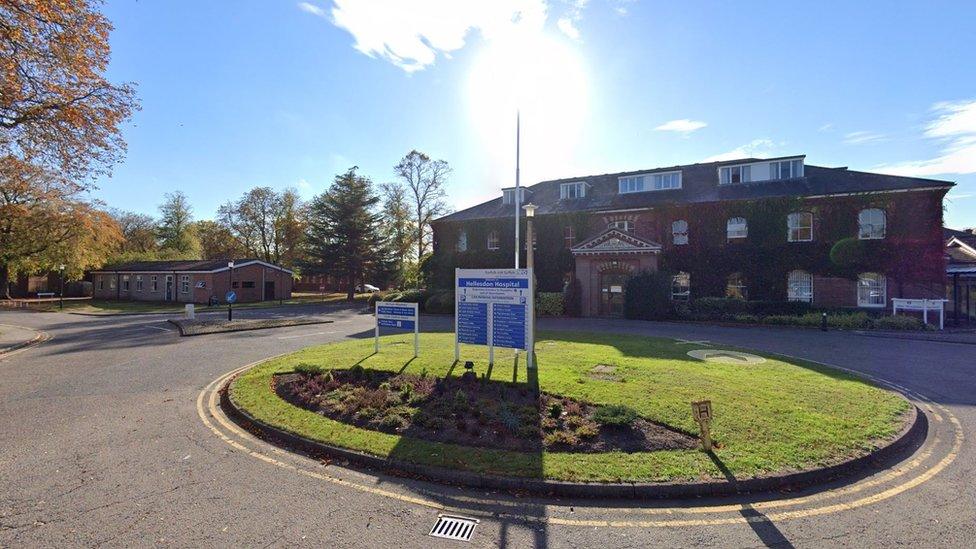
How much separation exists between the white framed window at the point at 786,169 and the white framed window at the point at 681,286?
8285mm

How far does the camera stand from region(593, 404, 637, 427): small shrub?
21.0 feet

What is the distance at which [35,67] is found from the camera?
1469 centimetres

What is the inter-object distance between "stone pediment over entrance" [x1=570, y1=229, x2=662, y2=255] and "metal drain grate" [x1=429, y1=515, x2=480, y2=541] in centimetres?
2451

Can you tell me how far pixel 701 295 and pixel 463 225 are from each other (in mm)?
17827

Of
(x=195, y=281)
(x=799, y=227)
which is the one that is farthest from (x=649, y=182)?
(x=195, y=281)

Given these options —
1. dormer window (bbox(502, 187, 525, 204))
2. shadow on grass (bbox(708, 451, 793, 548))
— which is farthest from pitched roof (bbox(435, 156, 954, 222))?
shadow on grass (bbox(708, 451, 793, 548))

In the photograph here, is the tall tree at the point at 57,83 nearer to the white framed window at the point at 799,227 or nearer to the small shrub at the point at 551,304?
the small shrub at the point at 551,304

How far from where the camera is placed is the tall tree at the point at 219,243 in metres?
63.2


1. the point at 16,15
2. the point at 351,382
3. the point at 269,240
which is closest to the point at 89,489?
the point at 351,382

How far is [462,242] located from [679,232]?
52.3 ft

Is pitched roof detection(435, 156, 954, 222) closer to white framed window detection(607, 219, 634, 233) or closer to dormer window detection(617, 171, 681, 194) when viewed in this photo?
dormer window detection(617, 171, 681, 194)

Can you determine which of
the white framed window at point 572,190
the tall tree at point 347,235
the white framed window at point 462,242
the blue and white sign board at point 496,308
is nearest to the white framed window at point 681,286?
the white framed window at point 572,190

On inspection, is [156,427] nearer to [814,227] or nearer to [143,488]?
[143,488]

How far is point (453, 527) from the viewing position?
438cm
